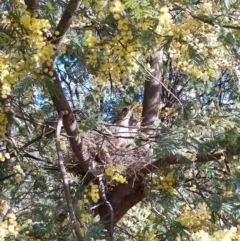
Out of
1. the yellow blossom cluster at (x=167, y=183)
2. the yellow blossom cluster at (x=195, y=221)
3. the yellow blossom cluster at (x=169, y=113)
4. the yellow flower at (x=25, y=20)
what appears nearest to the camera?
the yellow flower at (x=25, y=20)

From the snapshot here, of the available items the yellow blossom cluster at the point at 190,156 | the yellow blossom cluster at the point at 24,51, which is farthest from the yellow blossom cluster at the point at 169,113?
the yellow blossom cluster at the point at 24,51

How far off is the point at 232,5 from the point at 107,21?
0.71 metres

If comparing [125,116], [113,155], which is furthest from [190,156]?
[125,116]

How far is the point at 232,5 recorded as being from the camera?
1952 millimetres

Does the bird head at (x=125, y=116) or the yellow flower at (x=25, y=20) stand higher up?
the bird head at (x=125, y=116)

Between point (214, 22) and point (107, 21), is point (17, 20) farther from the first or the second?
point (214, 22)

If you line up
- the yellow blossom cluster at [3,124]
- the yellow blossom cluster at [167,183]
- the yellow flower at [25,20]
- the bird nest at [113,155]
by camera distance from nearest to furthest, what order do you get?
the yellow flower at [25,20]
the yellow blossom cluster at [3,124]
the yellow blossom cluster at [167,183]
the bird nest at [113,155]

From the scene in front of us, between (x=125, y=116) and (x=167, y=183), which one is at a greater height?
(x=125, y=116)

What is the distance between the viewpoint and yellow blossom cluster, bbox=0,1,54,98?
1.85m

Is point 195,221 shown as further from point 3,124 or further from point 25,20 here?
point 25,20

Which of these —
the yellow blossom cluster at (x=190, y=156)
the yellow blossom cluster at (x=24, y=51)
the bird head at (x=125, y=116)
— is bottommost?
the yellow blossom cluster at (x=190, y=156)

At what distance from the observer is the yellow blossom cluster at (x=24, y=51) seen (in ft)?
6.07

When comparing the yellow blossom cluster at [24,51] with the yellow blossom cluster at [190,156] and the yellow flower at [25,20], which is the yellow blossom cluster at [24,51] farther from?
the yellow blossom cluster at [190,156]

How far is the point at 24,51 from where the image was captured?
197 centimetres
